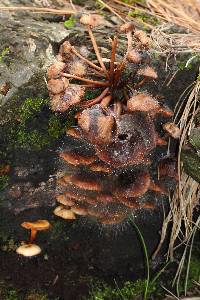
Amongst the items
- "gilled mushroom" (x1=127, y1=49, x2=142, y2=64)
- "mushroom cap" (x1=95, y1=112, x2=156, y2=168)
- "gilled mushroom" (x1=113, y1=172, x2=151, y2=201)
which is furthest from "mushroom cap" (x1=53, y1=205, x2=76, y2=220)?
"gilled mushroom" (x1=127, y1=49, x2=142, y2=64)

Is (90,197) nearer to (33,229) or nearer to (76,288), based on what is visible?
(33,229)

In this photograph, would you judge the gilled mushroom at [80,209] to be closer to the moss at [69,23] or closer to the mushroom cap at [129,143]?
the mushroom cap at [129,143]

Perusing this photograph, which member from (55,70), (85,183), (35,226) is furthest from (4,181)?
(55,70)

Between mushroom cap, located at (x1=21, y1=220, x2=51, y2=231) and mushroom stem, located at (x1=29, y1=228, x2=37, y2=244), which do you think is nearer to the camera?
Result: mushroom cap, located at (x1=21, y1=220, x2=51, y2=231)

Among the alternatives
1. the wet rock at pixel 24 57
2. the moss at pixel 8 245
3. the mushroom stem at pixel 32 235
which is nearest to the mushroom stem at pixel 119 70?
the wet rock at pixel 24 57

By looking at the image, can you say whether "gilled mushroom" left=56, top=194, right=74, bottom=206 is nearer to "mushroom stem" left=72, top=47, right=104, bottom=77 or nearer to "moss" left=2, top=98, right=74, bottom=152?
"moss" left=2, top=98, right=74, bottom=152

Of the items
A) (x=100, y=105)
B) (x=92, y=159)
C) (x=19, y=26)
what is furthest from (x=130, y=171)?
(x=19, y=26)
